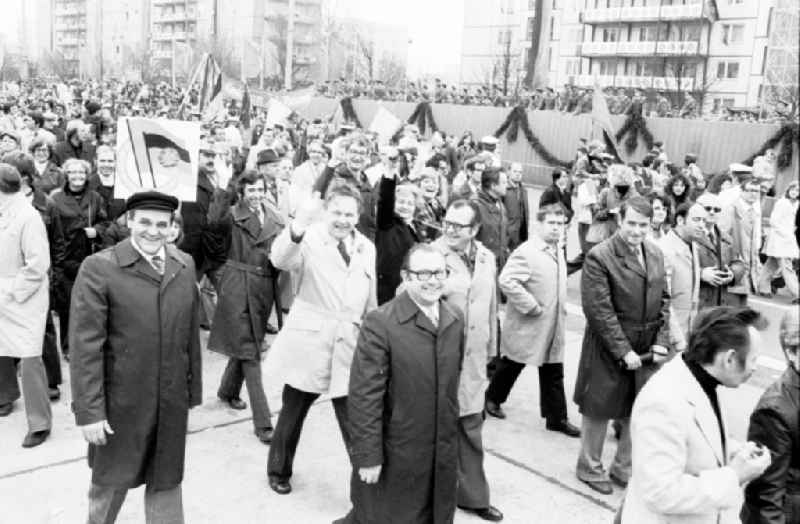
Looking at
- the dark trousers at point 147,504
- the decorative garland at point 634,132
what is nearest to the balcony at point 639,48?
the decorative garland at point 634,132

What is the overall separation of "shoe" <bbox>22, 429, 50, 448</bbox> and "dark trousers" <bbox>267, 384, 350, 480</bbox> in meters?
1.68

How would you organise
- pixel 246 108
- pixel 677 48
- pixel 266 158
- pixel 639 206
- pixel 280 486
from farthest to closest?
pixel 677 48 → pixel 246 108 → pixel 266 158 → pixel 639 206 → pixel 280 486

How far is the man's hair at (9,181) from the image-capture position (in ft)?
18.1

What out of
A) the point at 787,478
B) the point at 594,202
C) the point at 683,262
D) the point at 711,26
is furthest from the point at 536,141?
the point at 711,26

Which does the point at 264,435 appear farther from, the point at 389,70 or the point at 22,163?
the point at 389,70

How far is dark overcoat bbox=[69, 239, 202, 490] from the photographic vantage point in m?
3.78

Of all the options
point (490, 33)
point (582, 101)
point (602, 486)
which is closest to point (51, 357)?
point (602, 486)

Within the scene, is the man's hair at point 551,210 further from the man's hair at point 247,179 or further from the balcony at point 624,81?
the balcony at point 624,81

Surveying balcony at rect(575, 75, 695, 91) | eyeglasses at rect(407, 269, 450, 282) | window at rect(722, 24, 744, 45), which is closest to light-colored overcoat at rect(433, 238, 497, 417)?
eyeglasses at rect(407, 269, 450, 282)

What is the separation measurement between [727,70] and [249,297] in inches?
2378

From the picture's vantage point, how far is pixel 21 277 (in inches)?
220

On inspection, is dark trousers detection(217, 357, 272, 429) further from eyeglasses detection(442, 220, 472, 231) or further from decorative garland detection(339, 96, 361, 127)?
decorative garland detection(339, 96, 361, 127)

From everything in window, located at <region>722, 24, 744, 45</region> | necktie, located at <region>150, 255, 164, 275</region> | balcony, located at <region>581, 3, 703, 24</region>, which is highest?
balcony, located at <region>581, 3, 703, 24</region>

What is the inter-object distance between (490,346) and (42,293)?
9.90 ft
